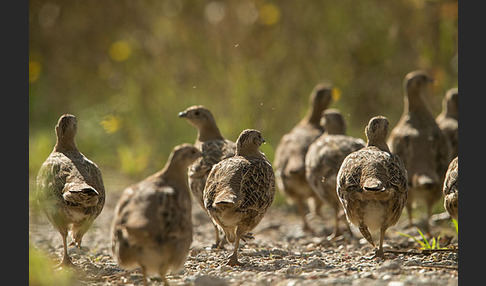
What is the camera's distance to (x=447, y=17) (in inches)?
461

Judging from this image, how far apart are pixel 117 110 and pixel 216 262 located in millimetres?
6763

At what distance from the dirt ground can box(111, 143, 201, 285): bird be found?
330 mm

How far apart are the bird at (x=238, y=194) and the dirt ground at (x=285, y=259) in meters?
0.41

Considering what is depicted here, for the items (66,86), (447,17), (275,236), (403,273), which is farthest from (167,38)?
(403,273)

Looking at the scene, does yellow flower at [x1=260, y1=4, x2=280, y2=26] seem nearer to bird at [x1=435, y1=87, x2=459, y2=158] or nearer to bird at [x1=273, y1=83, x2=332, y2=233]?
bird at [x1=273, y1=83, x2=332, y2=233]

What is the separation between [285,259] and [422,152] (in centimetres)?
258

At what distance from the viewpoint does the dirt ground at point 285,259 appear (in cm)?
518

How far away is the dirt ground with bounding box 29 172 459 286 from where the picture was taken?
5.18 meters

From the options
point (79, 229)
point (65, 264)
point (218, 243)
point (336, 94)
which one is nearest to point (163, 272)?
point (79, 229)

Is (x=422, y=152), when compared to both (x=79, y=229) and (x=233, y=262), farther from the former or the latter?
(x=79, y=229)

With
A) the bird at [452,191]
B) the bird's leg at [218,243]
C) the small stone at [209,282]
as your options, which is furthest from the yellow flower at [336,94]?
the small stone at [209,282]

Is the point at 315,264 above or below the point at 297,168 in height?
below

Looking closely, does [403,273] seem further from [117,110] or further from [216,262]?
[117,110]

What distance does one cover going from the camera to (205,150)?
7172mm
